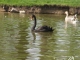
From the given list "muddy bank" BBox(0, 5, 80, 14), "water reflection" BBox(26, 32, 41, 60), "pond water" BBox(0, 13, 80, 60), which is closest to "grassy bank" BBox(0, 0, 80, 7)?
"muddy bank" BBox(0, 5, 80, 14)

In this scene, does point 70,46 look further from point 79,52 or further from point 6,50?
point 6,50

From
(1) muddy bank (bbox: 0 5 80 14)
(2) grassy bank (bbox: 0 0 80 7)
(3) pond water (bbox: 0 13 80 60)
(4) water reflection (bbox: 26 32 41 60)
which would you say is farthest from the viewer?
(2) grassy bank (bbox: 0 0 80 7)

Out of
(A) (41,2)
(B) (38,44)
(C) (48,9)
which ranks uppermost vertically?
(A) (41,2)

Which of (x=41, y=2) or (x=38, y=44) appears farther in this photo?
(x=41, y=2)

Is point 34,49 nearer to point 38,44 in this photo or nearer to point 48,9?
point 38,44

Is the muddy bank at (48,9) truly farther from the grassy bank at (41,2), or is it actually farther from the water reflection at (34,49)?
the water reflection at (34,49)

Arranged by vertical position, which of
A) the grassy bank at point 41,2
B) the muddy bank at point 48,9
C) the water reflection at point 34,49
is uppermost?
the grassy bank at point 41,2

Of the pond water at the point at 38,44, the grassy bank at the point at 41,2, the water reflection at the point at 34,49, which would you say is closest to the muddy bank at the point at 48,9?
the grassy bank at the point at 41,2

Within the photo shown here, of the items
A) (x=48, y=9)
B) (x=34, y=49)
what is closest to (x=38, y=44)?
(x=34, y=49)

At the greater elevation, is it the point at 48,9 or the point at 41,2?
the point at 41,2

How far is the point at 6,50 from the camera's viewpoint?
1326 cm

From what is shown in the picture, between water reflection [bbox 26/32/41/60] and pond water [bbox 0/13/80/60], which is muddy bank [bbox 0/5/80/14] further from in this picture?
water reflection [bbox 26/32/41/60]

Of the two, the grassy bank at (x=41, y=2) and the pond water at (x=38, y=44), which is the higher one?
the grassy bank at (x=41, y=2)

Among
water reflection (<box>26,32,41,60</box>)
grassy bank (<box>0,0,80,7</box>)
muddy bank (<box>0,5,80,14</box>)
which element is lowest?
water reflection (<box>26,32,41,60</box>)
